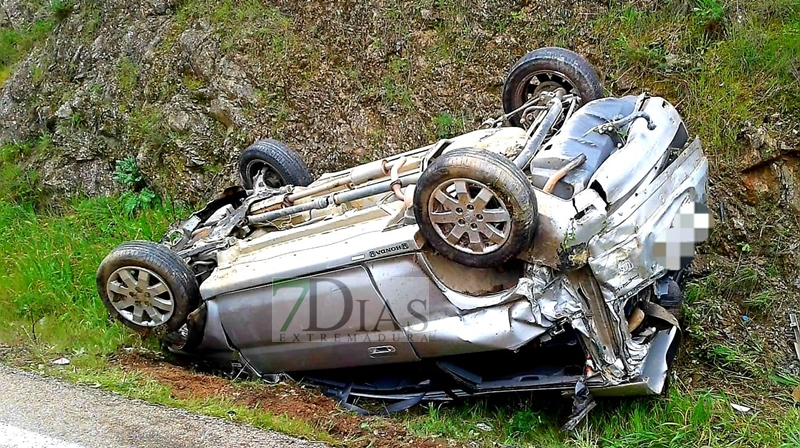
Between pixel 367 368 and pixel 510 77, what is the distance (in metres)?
2.28

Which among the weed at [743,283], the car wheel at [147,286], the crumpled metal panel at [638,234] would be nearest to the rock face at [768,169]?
the weed at [743,283]

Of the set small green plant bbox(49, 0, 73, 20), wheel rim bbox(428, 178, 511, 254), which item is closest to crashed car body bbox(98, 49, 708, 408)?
wheel rim bbox(428, 178, 511, 254)

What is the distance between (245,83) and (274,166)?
2264mm

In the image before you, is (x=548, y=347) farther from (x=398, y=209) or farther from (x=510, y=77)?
(x=510, y=77)

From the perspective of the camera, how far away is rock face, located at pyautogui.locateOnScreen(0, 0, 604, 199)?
703 cm

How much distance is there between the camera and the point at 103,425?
3523mm

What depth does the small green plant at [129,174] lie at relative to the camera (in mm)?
8117

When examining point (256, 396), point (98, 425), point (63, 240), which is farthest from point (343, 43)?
point (98, 425)

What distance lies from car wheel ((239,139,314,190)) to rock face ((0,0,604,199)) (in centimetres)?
132

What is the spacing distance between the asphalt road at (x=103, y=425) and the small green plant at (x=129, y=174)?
441cm

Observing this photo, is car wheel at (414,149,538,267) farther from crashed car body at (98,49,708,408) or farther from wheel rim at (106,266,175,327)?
wheel rim at (106,266,175,327)

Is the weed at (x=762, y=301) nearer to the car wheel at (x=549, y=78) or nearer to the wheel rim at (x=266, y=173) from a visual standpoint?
the car wheel at (x=549, y=78)

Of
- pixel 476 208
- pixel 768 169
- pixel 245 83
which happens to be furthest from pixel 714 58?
pixel 245 83

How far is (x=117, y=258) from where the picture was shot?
4.68 metres
